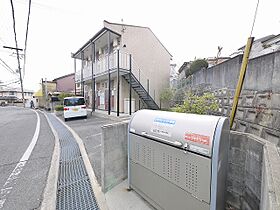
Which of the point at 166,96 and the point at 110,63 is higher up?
the point at 110,63

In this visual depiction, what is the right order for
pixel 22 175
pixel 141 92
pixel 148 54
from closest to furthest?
pixel 22 175 → pixel 141 92 → pixel 148 54

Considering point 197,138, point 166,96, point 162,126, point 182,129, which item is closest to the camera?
point 197,138

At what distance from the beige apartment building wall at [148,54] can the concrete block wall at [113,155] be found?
9.53m

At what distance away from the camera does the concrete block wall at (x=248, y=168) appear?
1.57 metres

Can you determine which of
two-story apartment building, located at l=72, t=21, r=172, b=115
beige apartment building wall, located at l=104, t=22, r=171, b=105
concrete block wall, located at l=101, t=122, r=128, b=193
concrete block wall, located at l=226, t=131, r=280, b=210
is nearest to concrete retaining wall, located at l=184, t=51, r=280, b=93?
concrete block wall, located at l=226, t=131, r=280, b=210

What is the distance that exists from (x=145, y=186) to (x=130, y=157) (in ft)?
1.80

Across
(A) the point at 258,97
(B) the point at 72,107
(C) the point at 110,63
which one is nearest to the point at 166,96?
(C) the point at 110,63

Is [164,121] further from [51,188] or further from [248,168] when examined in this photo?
[51,188]

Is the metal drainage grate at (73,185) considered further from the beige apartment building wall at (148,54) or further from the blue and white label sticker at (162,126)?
the beige apartment building wall at (148,54)

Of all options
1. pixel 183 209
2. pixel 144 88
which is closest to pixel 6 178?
pixel 183 209

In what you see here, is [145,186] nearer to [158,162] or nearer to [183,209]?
[158,162]

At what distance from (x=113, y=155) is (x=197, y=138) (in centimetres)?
168

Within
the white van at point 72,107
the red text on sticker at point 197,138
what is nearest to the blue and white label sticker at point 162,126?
the red text on sticker at point 197,138

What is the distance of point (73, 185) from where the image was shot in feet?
9.53
